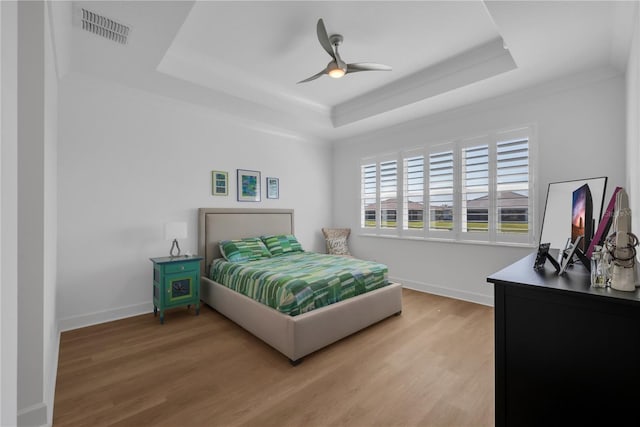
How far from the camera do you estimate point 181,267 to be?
3.28 metres

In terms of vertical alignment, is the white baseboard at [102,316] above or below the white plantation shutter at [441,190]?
below

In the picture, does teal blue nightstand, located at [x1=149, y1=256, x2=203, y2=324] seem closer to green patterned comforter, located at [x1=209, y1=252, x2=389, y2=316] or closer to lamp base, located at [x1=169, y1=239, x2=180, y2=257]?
lamp base, located at [x1=169, y1=239, x2=180, y2=257]

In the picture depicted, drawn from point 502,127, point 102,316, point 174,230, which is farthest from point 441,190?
point 102,316

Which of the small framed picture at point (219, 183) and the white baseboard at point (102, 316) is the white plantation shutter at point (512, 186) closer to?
the small framed picture at point (219, 183)

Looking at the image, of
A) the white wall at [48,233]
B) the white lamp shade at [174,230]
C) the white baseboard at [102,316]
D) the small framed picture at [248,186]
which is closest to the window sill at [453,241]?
the small framed picture at [248,186]

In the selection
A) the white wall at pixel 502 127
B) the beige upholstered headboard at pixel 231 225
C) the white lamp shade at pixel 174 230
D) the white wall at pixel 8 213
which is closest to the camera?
the white wall at pixel 8 213

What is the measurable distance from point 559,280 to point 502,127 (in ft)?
9.63

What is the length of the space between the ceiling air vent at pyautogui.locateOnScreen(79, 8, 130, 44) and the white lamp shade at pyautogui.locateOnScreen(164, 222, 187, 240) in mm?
1888

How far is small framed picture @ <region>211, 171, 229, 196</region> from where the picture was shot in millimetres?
4020

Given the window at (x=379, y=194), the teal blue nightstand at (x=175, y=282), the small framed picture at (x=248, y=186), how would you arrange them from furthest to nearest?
1. the window at (x=379, y=194)
2. the small framed picture at (x=248, y=186)
3. the teal blue nightstand at (x=175, y=282)

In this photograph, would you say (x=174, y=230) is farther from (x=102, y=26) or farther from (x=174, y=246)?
(x=102, y=26)

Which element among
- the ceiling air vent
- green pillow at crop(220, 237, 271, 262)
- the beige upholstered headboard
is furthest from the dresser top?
the beige upholstered headboard

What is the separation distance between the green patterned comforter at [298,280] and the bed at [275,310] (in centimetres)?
7

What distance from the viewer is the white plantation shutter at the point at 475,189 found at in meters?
3.67
